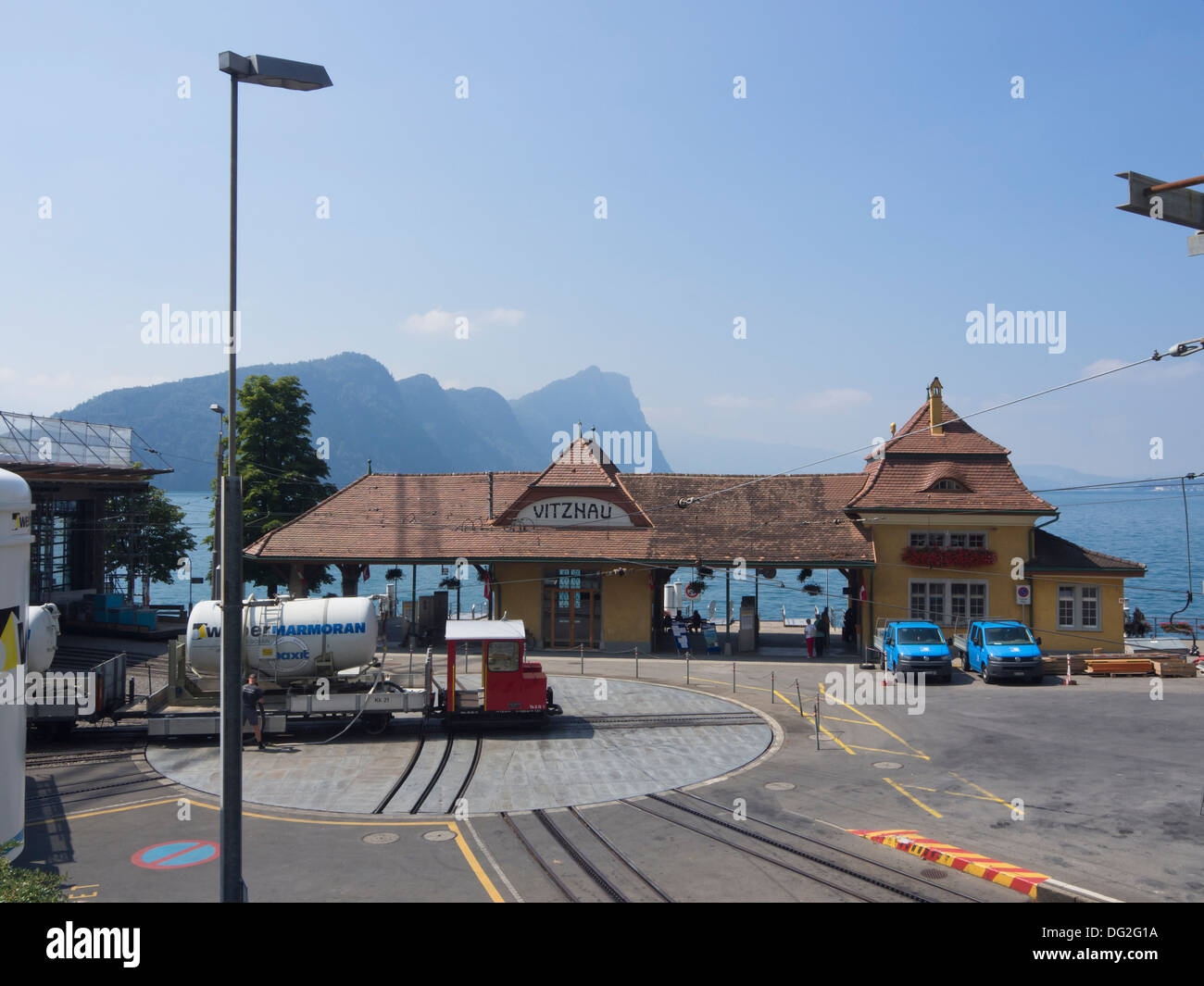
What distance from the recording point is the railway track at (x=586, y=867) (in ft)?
43.2

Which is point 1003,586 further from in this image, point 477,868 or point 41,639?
point 41,639

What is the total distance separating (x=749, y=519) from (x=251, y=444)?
26458mm

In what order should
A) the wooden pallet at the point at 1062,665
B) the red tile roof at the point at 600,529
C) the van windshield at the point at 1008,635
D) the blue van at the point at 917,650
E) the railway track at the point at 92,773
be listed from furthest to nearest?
the red tile roof at the point at 600,529, the wooden pallet at the point at 1062,665, the van windshield at the point at 1008,635, the blue van at the point at 917,650, the railway track at the point at 92,773

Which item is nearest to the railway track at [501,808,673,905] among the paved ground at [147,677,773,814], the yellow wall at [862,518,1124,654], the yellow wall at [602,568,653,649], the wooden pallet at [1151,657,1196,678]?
the paved ground at [147,677,773,814]

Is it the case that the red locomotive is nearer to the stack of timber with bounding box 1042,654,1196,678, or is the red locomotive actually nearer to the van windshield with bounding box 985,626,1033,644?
the van windshield with bounding box 985,626,1033,644

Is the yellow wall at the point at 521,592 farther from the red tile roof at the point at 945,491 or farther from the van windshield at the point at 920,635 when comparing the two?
the van windshield at the point at 920,635

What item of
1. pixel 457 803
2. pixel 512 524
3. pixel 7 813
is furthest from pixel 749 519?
pixel 7 813

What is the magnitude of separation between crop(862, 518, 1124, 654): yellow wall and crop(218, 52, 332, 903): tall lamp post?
30.9 m

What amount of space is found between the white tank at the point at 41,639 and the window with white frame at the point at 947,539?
30412 millimetres

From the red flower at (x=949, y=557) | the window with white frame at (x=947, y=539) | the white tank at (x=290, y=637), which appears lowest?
the white tank at (x=290, y=637)

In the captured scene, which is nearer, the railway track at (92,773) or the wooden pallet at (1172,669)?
the railway track at (92,773)

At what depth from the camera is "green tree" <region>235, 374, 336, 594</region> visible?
46281 mm

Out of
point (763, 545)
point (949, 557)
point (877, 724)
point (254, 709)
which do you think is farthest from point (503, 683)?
point (949, 557)

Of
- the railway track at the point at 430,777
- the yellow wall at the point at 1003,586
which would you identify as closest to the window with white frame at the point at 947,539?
the yellow wall at the point at 1003,586
